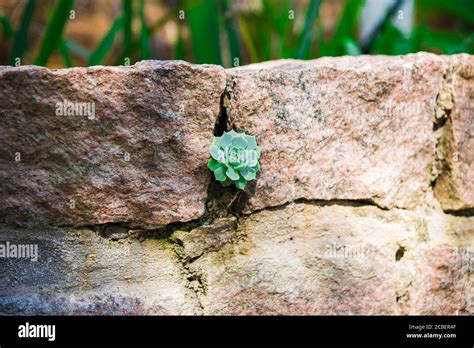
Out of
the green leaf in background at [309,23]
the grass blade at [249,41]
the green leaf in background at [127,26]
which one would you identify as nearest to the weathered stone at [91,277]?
the green leaf in background at [309,23]

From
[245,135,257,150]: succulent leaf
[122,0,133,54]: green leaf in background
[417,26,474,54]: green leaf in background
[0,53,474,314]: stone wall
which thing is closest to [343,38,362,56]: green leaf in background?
[417,26,474,54]: green leaf in background

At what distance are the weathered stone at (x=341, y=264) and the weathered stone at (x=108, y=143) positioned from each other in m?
A: 0.12

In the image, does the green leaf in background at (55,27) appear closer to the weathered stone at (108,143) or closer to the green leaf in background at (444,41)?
the weathered stone at (108,143)

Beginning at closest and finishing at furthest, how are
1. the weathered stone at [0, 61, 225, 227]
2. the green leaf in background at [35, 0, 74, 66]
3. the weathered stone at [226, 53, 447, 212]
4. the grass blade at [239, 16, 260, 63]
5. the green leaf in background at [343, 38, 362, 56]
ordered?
1. the weathered stone at [0, 61, 225, 227]
2. the weathered stone at [226, 53, 447, 212]
3. the green leaf in background at [35, 0, 74, 66]
4. the green leaf in background at [343, 38, 362, 56]
5. the grass blade at [239, 16, 260, 63]

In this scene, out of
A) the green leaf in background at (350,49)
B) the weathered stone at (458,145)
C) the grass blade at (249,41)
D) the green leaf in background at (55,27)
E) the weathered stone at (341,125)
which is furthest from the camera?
the grass blade at (249,41)

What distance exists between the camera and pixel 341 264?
1.14 metres

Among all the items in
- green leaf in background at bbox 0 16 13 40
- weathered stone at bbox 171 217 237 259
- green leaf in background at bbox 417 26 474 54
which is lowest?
weathered stone at bbox 171 217 237 259

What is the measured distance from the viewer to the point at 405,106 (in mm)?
1174

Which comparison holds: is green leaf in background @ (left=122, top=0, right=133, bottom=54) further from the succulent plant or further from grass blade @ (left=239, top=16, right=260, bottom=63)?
the succulent plant

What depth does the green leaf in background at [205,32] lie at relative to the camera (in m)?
1.71

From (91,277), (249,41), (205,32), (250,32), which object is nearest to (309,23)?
(205,32)

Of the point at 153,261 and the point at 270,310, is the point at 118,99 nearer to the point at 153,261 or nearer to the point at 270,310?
the point at 153,261

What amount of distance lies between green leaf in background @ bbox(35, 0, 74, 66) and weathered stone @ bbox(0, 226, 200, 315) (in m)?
0.60

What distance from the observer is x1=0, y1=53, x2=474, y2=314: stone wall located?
3.27 ft
